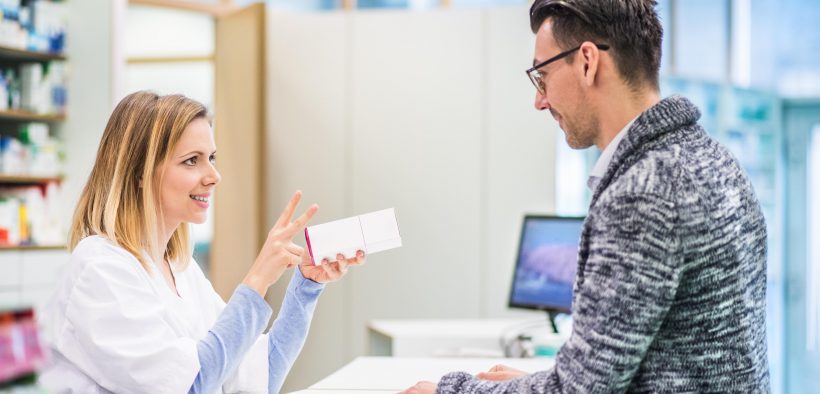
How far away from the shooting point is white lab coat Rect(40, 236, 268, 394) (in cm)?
153

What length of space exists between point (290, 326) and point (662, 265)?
1117mm

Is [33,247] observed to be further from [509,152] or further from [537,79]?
[537,79]

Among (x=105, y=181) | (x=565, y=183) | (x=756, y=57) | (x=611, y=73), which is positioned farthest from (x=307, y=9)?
(x=611, y=73)

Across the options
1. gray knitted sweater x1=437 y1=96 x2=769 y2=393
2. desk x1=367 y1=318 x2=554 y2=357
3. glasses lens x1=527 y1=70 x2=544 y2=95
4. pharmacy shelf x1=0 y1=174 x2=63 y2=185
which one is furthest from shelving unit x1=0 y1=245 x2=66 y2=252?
gray knitted sweater x1=437 y1=96 x2=769 y2=393

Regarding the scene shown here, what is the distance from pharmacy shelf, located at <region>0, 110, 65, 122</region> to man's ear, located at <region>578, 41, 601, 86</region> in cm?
399

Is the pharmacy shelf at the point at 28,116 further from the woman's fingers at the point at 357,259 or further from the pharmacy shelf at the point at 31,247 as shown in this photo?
the woman's fingers at the point at 357,259

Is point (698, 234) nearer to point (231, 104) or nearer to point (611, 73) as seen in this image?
point (611, 73)

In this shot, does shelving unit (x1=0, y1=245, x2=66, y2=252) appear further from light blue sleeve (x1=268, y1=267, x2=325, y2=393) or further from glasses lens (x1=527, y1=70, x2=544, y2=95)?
glasses lens (x1=527, y1=70, x2=544, y2=95)

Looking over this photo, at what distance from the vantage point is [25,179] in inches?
179

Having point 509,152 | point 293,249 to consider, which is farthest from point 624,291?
point 509,152

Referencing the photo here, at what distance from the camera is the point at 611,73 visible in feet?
4.22

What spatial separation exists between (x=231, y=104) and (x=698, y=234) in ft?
14.0

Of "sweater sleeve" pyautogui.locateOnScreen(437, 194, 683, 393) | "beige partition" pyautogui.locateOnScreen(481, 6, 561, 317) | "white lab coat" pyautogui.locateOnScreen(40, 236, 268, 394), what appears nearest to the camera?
"sweater sleeve" pyautogui.locateOnScreen(437, 194, 683, 393)

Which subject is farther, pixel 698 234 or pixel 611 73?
pixel 611 73
